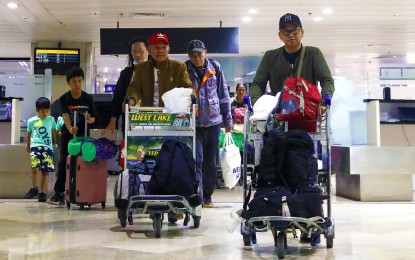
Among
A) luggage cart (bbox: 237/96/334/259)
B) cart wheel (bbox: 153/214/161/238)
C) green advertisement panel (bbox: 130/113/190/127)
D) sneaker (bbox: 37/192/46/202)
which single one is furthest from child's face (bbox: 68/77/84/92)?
luggage cart (bbox: 237/96/334/259)

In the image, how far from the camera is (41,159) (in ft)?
20.1

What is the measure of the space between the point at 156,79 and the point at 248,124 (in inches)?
46.9

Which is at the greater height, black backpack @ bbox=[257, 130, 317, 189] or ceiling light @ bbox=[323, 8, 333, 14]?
ceiling light @ bbox=[323, 8, 333, 14]

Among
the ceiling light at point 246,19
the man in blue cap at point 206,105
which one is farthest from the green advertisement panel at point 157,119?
the ceiling light at point 246,19

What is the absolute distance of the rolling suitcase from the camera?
5109mm

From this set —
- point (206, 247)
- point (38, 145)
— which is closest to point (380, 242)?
point (206, 247)

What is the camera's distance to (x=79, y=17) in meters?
10.8

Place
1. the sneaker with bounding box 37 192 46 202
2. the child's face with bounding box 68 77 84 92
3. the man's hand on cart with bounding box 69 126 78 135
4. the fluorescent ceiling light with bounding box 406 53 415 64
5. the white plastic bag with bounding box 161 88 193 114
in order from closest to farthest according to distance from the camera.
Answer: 1. the white plastic bag with bounding box 161 88 193 114
2. the man's hand on cart with bounding box 69 126 78 135
3. the child's face with bounding box 68 77 84 92
4. the sneaker with bounding box 37 192 46 202
5. the fluorescent ceiling light with bounding box 406 53 415 64

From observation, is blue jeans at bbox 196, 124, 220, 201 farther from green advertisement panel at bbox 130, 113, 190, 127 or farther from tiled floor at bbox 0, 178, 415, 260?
green advertisement panel at bbox 130, 113, 190, 127

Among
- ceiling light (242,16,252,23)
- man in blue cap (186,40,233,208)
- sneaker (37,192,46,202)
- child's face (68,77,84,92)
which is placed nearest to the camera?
man in blue cap (186,40,233,208)

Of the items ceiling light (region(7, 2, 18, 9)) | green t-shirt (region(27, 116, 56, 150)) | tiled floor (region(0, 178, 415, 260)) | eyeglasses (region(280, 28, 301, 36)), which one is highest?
ceiling light (region(7, 2, 18, 9))

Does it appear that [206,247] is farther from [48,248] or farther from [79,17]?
[79,17]

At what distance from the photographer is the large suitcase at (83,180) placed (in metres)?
5.11

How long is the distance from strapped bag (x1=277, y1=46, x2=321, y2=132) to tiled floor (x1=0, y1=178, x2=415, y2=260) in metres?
0.79
